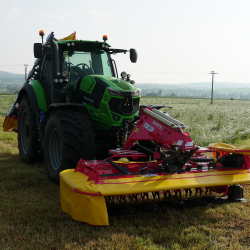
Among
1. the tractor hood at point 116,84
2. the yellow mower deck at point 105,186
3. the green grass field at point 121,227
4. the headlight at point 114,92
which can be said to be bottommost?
the green grass field at point 121,227

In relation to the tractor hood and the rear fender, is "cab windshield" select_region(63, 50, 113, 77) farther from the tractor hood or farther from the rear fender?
the rear fender

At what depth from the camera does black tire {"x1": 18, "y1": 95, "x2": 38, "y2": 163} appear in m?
7.08

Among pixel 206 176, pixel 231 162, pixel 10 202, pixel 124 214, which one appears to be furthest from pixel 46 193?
pixel 231 162

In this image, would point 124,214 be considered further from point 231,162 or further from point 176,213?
point 231,162

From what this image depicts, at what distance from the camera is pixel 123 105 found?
5.79 m

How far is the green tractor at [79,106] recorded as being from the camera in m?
5.32

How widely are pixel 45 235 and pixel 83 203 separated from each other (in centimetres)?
54

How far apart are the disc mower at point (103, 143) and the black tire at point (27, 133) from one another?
2 centimetres

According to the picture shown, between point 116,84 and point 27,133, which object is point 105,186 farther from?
point 27,133

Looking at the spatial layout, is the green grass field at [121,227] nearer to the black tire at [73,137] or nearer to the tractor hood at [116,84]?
the black tire at [73,137]

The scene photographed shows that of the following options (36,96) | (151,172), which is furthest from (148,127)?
(36,96)

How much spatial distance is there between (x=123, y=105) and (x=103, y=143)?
734 millimetres

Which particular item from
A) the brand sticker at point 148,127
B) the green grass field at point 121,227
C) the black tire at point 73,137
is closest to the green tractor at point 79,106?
the black tire at point 73,137

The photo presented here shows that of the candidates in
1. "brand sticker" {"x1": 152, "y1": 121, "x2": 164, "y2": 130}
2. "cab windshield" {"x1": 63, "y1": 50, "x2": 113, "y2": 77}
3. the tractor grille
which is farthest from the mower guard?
"cab windshield" {"x1": 63, "y1": 50, "x2": 113, "y2": 77}
